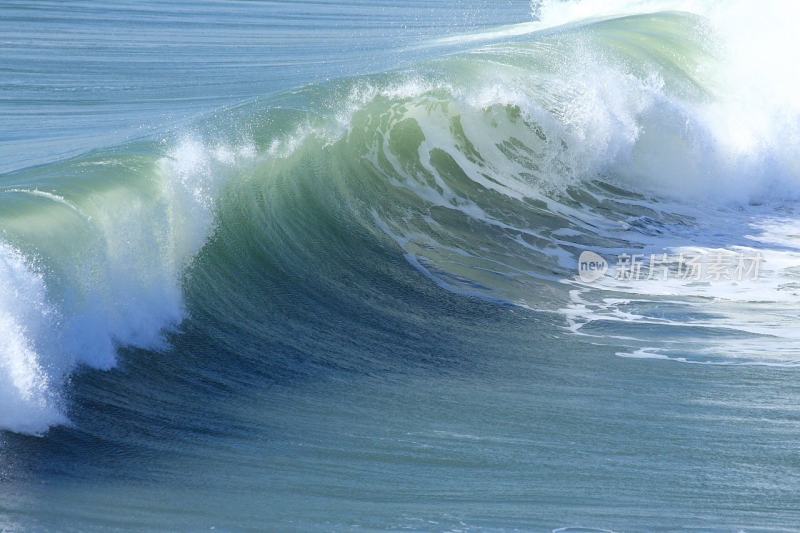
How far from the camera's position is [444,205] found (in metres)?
12.2

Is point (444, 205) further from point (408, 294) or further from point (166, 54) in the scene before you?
Answer: point (166, 54)

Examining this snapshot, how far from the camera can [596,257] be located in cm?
1157

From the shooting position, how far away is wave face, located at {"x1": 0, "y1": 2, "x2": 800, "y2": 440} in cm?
777

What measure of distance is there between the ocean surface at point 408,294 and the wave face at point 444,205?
32 millimetres

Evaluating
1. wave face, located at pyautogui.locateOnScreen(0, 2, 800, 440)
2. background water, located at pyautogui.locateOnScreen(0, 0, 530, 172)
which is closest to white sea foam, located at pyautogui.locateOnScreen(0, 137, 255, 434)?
wave face, located at pyautogui.locateOnScreen(0, 2, 800, 440)

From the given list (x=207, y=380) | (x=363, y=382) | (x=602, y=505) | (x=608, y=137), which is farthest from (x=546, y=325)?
(x=608, y=137)

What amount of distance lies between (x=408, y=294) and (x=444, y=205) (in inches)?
96.1

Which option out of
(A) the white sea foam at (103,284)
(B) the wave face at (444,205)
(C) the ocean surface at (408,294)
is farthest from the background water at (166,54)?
(A) the white sea foam at (103,284)

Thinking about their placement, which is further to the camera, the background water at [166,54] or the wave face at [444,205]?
the background water at [166,54]

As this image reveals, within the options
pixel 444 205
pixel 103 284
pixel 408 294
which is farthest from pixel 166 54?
pixel 103 284

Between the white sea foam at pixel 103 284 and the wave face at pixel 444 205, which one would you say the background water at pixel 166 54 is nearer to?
the wave face at pixel 444 205

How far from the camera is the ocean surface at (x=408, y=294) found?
241 inches

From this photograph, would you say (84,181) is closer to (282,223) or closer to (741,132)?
(282,223)

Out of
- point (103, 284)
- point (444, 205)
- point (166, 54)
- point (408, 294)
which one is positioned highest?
point (166, 54)
